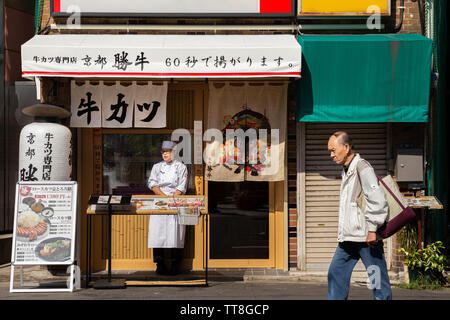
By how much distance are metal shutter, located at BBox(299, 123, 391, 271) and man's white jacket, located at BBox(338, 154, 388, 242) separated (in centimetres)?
343

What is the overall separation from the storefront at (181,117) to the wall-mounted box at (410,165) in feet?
6.12

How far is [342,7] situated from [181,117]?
127 inches

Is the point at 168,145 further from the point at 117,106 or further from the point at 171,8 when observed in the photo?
the point at 171,8

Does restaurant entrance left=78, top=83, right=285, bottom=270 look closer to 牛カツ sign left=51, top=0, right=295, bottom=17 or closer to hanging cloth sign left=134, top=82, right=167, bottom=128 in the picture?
hanging cloth sign left=134, top=82, right=167, bottom=128

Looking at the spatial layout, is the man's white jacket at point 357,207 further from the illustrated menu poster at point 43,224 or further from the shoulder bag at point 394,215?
the illustrated menu poster at point 43,224

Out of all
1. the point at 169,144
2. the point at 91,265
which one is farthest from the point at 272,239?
the point at 91,265

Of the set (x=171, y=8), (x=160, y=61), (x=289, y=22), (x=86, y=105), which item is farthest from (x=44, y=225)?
(x=289, y=22)

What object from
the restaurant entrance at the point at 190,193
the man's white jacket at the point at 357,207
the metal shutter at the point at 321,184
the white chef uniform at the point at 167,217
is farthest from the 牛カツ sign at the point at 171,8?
the man's white jacket at the point at 357,207

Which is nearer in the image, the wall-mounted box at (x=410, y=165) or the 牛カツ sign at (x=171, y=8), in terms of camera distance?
the wall-mounted box at (x=410, y=165)

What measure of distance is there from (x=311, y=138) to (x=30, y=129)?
177 inches

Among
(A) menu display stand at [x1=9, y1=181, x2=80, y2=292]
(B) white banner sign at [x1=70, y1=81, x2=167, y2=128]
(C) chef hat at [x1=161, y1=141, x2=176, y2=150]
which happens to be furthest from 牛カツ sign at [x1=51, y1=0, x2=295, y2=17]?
(A) menu display stand at [x1=9, y1=181, x2=80, y2=292]

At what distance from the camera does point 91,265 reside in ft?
32.2

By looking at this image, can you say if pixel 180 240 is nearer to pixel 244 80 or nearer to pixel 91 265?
pixel 91 265

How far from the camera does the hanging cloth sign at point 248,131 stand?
372 inches
